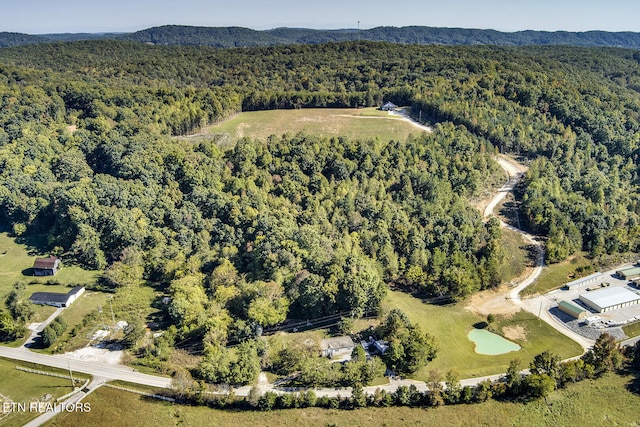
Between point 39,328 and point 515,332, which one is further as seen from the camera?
point 515,332

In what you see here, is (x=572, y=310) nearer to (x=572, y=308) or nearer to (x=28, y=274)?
(x=572, y=308)

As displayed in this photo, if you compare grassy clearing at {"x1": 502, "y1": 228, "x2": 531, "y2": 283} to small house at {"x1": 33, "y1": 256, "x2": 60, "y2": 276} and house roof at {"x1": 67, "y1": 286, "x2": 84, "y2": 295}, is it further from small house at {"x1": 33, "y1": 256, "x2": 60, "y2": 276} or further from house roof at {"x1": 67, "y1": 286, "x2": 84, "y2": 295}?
small house at {"x1": 33, "y1": 256, "x2": 60, "y2": 276}

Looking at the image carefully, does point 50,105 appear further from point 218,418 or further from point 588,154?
point 588,154

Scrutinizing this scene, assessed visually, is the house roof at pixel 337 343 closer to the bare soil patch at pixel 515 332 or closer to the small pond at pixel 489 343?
the small pond at pixel 489 343

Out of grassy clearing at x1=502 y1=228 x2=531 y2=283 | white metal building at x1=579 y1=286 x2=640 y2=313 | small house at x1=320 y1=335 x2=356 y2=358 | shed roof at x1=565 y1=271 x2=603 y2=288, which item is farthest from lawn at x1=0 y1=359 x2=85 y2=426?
shed roof at x1=565 y1=271 x2=603 y2=288

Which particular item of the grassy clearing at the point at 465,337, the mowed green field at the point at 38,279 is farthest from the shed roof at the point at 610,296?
the mowed green field at the point at 38,279

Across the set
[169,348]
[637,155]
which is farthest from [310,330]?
[637,155]

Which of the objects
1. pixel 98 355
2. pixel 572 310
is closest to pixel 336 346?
pixel 98 355
